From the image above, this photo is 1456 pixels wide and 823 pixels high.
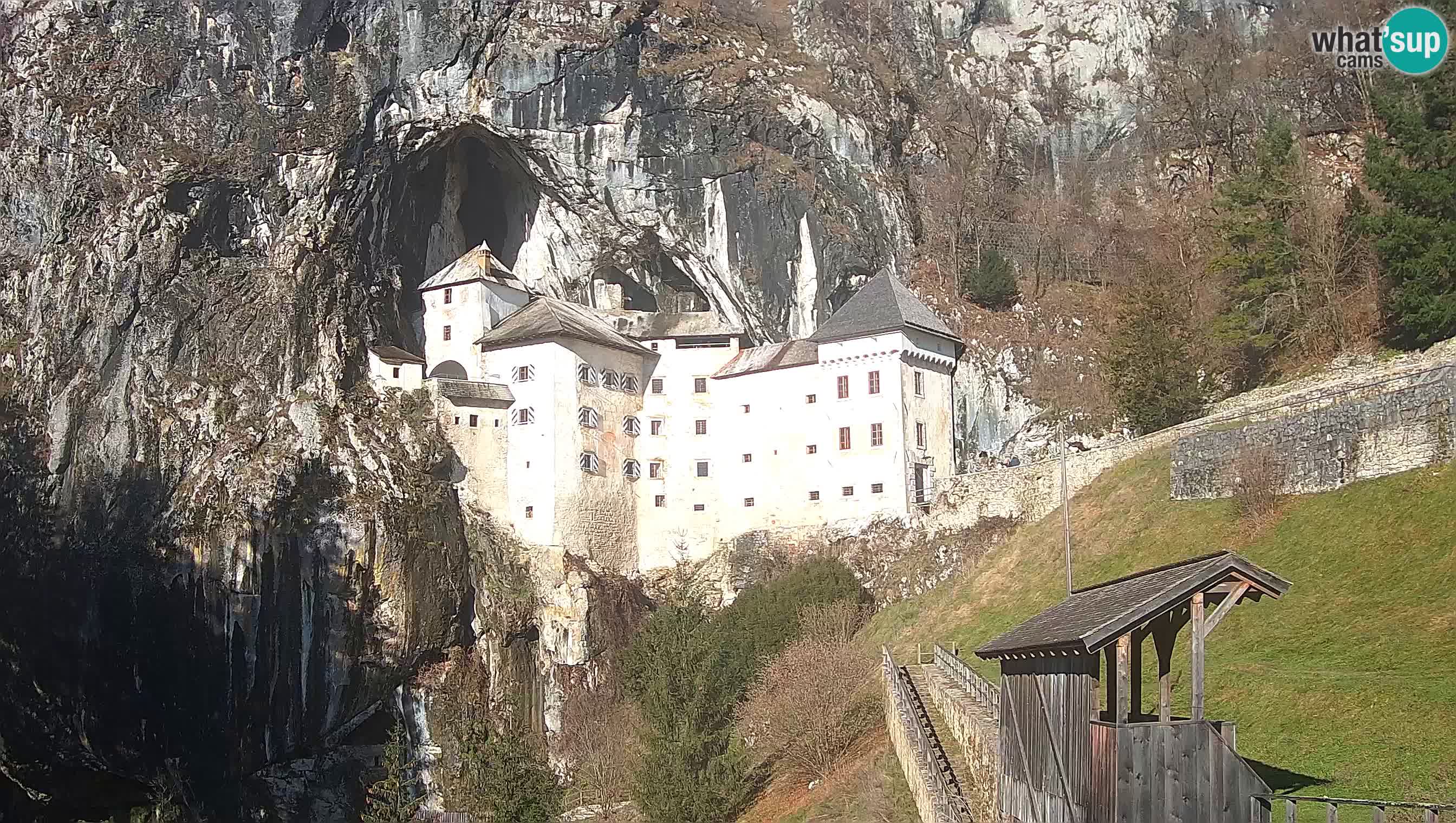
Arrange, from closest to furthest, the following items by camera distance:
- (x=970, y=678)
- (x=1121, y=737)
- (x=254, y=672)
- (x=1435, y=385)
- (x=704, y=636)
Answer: (x=1121, y=737) → (x=970, y=678) → (x=1435, y=385) → (x=704, y=636) → (x=254, y=672)

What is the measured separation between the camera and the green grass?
19188 mm

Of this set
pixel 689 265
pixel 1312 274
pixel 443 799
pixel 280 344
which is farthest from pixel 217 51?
pixel 1312 274

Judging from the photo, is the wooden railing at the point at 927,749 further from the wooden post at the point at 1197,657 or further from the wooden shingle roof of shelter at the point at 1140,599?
the wooden post at the point at 1197,657

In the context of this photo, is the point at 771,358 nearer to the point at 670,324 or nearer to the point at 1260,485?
the point at 670,324

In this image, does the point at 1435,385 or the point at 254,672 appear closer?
the point at 1435,385

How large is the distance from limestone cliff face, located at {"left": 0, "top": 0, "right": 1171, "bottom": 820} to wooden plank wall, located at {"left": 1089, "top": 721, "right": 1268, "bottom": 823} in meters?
35.8

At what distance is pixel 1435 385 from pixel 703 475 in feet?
89.5

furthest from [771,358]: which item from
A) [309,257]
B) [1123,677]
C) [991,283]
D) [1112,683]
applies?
[1123,677]

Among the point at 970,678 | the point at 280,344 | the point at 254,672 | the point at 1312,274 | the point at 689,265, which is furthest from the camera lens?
the point at 689,265

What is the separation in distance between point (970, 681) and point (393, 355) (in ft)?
104

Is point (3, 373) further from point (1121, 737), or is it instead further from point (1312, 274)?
point (1121, 737)

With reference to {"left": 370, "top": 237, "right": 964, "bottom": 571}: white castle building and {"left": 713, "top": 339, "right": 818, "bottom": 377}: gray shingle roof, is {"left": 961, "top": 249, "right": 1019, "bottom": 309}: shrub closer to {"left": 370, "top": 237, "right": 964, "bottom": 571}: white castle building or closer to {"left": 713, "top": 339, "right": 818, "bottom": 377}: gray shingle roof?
{"left": 370, "top": 237, "right": 964, "bottom": 571}: white castle building

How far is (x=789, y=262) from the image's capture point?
53.8m

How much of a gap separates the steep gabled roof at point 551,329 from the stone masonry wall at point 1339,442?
21814 mm
